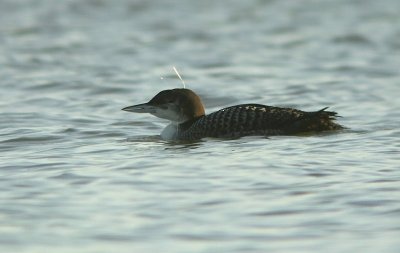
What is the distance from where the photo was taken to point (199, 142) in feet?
31.4

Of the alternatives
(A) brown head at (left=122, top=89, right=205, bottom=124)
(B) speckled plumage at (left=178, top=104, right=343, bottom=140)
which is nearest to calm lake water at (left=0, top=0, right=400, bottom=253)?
(B) speckled plumage at (left=178, top=104, right=343, bottom=140)

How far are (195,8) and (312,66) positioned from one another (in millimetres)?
5458

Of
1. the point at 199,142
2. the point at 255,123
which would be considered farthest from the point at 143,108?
the point at 255,123

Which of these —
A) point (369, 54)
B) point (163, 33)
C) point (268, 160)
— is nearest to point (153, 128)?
point (268, 160)

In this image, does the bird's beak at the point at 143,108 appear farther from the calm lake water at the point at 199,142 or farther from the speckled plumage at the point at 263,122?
the speckled plumage at the point at 263,122

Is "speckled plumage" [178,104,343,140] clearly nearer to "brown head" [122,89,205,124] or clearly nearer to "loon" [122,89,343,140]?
"loon" [122,89,343,140]

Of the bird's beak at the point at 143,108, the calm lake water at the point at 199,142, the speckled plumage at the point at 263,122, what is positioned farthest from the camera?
the bird's beak at the point at 143,108

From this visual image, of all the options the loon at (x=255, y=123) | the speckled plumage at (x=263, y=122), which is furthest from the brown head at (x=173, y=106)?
the speckled plumage at (x=263, y=122)

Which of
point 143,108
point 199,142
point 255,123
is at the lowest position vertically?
point 199,142

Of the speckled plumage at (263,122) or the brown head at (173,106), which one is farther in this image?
the brown head at (173,106)

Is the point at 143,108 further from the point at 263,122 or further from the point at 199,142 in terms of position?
the point at 263,122

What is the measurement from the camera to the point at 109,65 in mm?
15000

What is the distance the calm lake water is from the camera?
6344 mm

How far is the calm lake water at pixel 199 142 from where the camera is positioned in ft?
20.8
